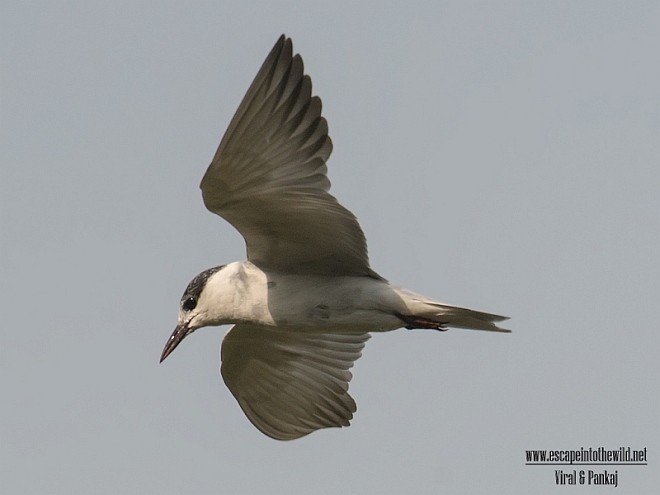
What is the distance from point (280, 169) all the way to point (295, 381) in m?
2.73

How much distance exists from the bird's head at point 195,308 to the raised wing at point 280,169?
0.57 meters

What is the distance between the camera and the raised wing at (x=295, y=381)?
468 inches

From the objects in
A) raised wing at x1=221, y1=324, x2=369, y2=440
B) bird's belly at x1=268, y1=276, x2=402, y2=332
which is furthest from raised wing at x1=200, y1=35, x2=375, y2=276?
raised wing at x1=221, y1=324, x2=369, y2=440

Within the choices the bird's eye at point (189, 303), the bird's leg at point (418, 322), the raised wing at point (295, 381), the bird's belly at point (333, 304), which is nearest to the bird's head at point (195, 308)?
the bird's eye at point (189, 303)

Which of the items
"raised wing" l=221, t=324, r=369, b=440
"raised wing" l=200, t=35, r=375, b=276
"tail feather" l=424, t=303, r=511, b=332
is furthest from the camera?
"raised wing" l=221, t=324, r=369, b=440

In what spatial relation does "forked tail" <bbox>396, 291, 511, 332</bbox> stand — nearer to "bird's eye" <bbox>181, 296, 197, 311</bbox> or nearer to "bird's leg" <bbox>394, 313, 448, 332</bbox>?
"bird's leg" <bbox>394, 313, 448, 332</bbox>

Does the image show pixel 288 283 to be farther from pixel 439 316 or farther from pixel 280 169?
pixel 439 316

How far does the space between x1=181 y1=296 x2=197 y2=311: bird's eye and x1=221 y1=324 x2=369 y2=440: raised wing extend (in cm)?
113

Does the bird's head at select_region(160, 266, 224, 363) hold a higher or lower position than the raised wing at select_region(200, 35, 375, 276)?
lower

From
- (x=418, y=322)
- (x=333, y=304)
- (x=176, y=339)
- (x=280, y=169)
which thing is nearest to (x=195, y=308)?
(x=176, y=339)

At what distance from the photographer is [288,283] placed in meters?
10.5

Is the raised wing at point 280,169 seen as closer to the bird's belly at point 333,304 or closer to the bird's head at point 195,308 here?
the bird's belly at point 333,304

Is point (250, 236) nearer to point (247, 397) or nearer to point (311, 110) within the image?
point (311, 110)

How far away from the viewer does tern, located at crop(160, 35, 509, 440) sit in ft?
32.0
